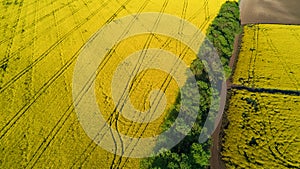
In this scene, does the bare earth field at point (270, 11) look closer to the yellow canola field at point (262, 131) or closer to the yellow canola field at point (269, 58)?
the yellow canola field at point (269, 58)

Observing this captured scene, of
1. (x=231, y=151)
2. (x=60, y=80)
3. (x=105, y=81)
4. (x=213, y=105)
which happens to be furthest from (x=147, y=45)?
(x=231, y=151)

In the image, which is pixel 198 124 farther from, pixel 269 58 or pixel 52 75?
pixel 269 58

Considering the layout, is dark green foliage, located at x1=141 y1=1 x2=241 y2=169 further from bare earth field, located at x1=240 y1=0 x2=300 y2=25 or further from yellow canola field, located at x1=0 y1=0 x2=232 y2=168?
bare earth field, located at x1=240 y1=0 x2=300 y2=25

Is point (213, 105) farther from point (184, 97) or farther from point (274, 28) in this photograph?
point (274, 28)

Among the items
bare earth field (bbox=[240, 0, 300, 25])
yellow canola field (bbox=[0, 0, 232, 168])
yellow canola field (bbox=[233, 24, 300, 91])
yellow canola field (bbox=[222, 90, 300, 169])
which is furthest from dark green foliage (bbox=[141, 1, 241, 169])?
bare earth field (bbox=[240, 0, 300, 25])

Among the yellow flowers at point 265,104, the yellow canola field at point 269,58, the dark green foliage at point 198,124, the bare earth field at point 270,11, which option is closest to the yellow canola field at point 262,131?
the yellow flowers at point 265,104

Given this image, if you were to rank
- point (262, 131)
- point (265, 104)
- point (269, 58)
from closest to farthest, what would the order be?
1. point (262, 131)
2. point (265, 104)
3. point (269, 58)

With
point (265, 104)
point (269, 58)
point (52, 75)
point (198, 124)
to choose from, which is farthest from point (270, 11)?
point (52, 75)
